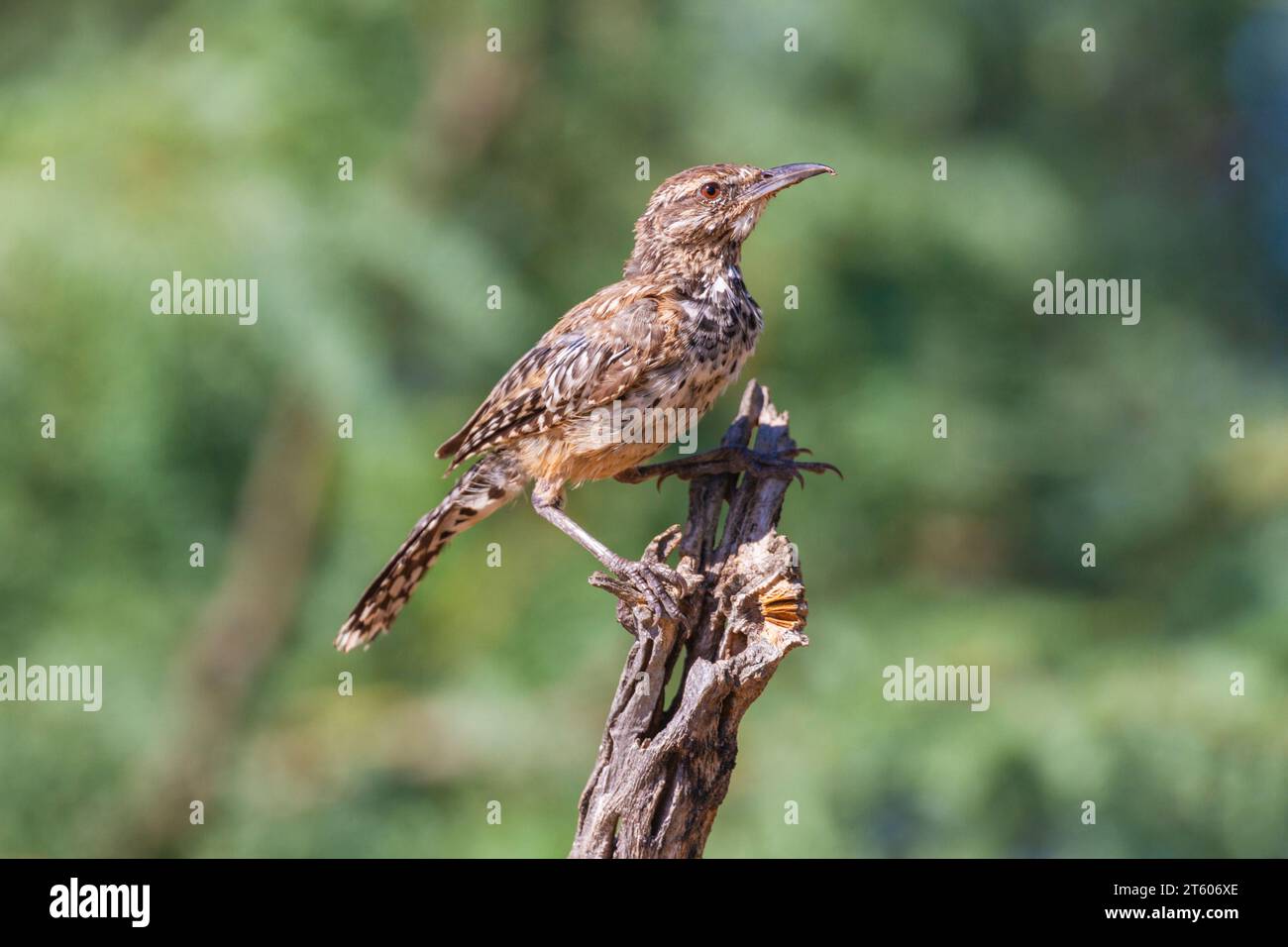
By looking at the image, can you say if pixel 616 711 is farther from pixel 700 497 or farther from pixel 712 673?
pixel 700 497

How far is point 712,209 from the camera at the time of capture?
5.88 metres

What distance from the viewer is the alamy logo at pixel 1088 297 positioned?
38.8 ft

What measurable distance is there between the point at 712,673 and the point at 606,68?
8.34m

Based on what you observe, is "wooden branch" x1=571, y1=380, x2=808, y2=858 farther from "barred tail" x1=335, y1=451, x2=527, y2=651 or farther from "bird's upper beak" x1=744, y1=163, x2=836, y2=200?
"bird's upper beak" x1=744, y1=163, x2=836, y2=200

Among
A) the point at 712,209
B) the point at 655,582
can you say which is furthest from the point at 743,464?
the point at 712,209

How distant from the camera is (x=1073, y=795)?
363 inches

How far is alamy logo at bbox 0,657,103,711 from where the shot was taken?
10.2m

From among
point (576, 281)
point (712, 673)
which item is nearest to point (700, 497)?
point (712, 673)

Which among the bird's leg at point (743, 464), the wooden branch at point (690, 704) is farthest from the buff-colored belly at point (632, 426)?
the wooden branch at point (690, 704)

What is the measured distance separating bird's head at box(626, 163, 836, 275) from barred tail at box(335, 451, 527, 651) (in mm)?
1168

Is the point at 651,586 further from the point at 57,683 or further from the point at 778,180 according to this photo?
the point at 57,683

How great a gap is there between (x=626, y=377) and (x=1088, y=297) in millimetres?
8211

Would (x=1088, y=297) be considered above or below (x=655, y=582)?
above

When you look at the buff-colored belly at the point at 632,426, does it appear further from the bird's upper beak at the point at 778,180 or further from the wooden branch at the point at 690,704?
the wooden branch at the point at 690,704
